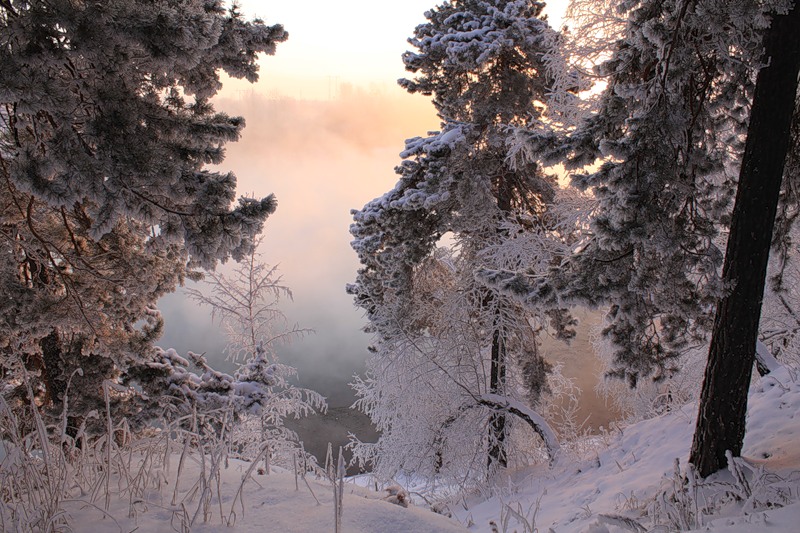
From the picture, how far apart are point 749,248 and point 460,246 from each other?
7.80 metres

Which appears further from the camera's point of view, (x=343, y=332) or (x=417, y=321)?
(x=343, y=332)

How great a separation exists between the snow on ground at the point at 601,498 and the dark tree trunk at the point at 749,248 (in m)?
0.46

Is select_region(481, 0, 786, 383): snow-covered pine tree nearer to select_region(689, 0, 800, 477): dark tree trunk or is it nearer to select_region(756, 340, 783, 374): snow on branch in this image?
select_region(689, 0, 800, 477): dark tree trunk

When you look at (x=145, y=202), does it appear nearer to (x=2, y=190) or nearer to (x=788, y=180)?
(x=2, y=190)

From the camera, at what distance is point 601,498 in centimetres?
655

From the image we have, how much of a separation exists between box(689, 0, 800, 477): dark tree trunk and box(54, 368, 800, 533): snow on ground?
46cm

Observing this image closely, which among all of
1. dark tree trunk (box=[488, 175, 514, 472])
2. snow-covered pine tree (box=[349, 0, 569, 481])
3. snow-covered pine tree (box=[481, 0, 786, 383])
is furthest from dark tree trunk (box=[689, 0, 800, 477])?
dark tree trunk (box=[488, 175, 514, 472])

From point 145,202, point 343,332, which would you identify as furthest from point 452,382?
point 343,332

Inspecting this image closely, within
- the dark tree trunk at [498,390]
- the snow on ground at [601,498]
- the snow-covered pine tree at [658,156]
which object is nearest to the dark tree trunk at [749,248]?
the snow-covered pine tree at [658,156]

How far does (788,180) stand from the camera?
5.64m

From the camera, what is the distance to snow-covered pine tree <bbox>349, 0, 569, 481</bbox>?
10.2 m

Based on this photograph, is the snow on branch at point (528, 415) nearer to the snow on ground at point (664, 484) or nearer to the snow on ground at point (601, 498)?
the snow on ground at point (601, 498)

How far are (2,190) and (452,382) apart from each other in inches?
375

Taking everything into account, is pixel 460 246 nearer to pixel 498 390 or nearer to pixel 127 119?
pixel 498 390
